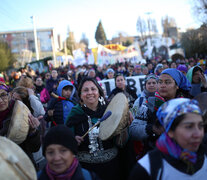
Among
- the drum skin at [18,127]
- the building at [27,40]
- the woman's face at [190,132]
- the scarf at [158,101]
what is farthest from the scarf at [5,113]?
the building at [27,40]

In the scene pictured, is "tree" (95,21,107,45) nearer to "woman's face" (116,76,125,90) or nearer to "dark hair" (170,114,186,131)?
"woman's face" (116,76,125,90)

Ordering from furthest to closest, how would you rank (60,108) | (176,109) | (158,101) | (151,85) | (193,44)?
1. (193,44)
2. (60,108)
3. (151,85)
4. (158,101)
5. (176,109)

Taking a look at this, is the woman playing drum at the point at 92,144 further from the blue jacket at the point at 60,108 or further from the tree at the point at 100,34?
the tree at the point at 100,34

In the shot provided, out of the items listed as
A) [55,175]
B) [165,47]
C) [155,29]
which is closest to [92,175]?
[55,175]

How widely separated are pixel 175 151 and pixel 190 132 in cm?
19

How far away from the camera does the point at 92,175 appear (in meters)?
2.25

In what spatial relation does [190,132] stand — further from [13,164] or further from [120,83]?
[120,83]

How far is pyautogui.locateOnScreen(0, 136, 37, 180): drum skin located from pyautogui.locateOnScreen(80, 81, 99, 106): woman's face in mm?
1108

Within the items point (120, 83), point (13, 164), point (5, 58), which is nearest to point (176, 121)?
point (13, 164)

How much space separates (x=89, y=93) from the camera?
306cm

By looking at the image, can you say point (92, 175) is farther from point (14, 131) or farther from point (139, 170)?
point (14, 131)

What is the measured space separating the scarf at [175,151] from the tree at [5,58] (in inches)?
1651

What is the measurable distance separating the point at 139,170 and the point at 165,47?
60.9m

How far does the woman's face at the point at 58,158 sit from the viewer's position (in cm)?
213
